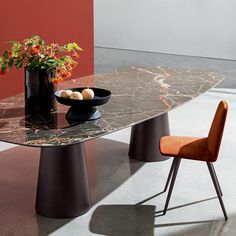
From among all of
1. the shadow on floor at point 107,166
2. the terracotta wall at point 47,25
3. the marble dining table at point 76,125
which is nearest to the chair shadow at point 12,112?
the marble dining table at point 76,125

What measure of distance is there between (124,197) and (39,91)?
3.20 feet

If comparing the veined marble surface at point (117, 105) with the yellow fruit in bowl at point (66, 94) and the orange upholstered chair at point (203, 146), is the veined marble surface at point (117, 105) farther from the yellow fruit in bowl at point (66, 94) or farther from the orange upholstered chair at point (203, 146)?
the orange upholstered chair at point (203, 146)

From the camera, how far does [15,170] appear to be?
4109mm

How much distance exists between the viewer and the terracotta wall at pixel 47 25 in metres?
5.46

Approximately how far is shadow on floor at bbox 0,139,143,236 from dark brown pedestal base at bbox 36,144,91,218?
7cm

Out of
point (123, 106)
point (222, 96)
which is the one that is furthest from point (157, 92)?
point (222, 96)

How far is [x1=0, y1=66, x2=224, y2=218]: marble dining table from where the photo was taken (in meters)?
2.86

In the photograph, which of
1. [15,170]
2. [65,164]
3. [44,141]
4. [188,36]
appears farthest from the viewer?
[188,36]

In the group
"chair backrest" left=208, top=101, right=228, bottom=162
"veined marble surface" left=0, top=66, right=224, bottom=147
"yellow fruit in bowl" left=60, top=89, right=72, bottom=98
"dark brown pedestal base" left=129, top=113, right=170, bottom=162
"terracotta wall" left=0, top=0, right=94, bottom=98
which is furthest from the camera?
"terracotta wall" left=0, top=0, right=94, bottom=98

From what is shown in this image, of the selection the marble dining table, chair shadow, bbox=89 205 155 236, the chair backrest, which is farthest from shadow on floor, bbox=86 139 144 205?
the chair backrest

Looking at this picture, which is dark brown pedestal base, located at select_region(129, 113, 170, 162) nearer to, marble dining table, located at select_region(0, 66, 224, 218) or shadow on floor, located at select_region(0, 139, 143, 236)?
shadow on floor, located at select_region(0, 139, 143, 236)

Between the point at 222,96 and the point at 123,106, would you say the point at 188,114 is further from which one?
the point at 123,106

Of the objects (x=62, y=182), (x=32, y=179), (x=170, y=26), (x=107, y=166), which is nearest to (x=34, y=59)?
(x=62, y=182)

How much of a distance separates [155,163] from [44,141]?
5.85 feet
